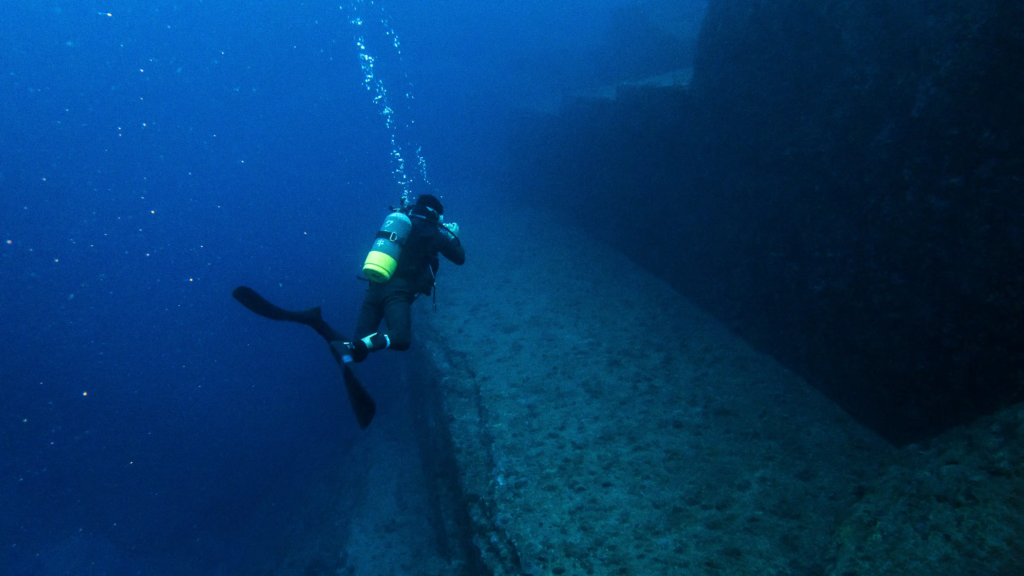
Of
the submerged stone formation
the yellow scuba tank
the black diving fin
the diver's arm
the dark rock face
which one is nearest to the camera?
the submerged stone formation

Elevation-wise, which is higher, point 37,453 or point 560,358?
point 37,453

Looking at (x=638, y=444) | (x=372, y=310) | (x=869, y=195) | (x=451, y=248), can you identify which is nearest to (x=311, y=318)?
(x=372, y=310)

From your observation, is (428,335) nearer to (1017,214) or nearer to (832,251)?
(832,251)

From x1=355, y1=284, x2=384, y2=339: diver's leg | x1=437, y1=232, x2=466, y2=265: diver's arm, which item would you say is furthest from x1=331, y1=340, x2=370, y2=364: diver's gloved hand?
x1=437, y1=232, x2=466, y2=265: diver's arm

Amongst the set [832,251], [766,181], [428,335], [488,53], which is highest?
[488,53]

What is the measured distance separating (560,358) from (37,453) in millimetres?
48692

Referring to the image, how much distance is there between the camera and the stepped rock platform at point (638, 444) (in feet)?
8.41

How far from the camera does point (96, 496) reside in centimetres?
2062

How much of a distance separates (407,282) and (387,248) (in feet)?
1.36

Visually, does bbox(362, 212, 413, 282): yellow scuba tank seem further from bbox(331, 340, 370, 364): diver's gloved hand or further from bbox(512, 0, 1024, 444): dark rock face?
bbox(512, 0, 1024, 444): dark rock face

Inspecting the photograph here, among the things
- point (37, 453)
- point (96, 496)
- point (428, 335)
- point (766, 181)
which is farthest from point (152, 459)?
point (766, 181)

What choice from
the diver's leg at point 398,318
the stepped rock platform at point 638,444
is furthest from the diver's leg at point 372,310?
the stepped rock platform at point 638,444

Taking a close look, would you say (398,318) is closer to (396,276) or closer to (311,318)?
(396,276)

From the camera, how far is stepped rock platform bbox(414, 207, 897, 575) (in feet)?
8.41
